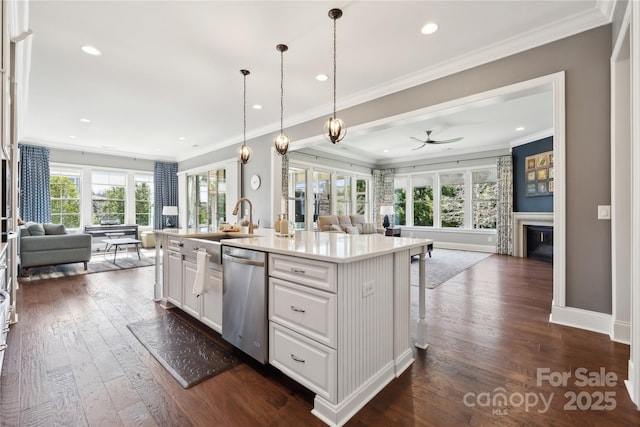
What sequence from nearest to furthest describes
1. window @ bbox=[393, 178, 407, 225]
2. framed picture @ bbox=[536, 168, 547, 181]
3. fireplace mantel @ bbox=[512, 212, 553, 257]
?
1. framed picture @ bbox=[536, 168, 547, 181]
2. fireplace mantel @ bbox=[512, 212, 553, 257]
3. window @ bbox=[393, 178, 407, 225]

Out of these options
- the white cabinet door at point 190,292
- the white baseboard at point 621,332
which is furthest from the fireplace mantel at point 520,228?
the white cabinet door at point 190,292

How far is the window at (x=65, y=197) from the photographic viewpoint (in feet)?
23.5

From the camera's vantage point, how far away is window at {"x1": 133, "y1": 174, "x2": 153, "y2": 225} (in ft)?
27.9

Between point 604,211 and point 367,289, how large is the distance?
2.40 m

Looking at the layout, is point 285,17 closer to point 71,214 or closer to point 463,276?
point 463,276

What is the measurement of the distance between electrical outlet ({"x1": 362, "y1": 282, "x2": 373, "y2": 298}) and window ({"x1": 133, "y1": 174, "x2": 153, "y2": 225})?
8.91m

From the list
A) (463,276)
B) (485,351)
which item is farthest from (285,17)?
(463,276)

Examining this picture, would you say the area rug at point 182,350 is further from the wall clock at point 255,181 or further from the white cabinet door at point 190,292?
the wall clock at point 255,181

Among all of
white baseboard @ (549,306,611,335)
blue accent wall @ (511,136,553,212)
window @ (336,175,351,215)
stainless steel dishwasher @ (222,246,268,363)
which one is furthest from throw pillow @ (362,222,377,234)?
stainless steel dishwasher @ (222,246,268,363)

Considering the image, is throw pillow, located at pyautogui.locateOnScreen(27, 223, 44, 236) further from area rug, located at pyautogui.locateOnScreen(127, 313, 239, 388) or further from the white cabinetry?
area rug, located at pyautogui.locateOnScreen(127, 313, 239, 388)

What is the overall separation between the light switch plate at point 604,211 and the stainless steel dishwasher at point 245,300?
2920 mm

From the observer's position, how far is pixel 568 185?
2.68 m

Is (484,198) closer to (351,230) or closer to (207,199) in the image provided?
(351,230)

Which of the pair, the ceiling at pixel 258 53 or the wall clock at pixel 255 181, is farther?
the wall clock at pixel 255 181
